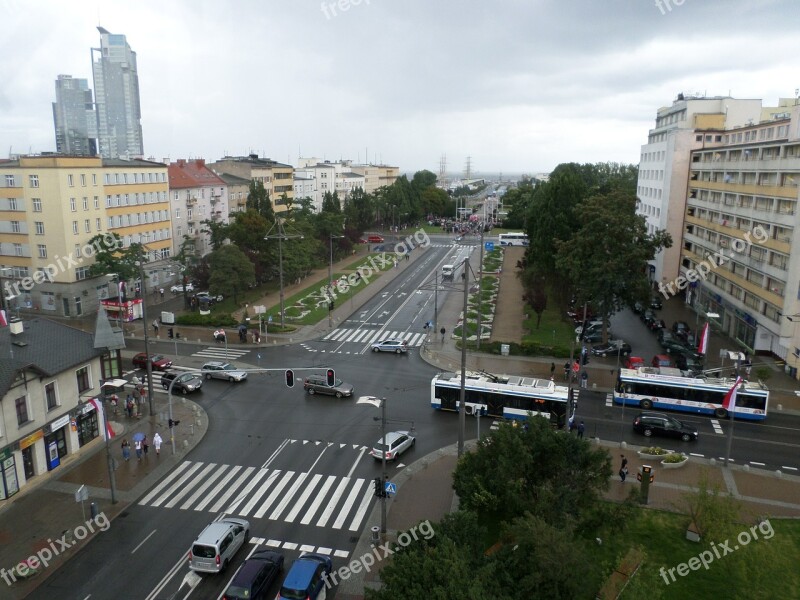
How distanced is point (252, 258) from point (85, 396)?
37790 mm

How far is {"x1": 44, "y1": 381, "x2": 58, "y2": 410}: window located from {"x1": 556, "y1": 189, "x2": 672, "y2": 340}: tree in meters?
35.8

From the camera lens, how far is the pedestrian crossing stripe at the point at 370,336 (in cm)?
5066

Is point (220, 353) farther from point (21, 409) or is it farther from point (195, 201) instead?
point (195, 201)

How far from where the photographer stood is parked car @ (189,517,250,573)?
67.3 ft

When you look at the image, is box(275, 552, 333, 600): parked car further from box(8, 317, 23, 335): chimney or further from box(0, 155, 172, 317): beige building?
box(0, 155, 172, 317): beige building

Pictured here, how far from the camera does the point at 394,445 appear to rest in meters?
29.3

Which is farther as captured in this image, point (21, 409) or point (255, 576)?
point (21, 409)

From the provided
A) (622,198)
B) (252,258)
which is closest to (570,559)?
(622,198)

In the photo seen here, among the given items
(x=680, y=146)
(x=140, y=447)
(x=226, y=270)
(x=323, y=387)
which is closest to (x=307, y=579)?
(x=140, y=447)

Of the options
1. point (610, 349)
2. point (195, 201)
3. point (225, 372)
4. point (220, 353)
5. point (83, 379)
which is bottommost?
→ point (220, 353)

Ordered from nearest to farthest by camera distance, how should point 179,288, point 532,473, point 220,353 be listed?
point 532,473, point 220,353, point 179,288

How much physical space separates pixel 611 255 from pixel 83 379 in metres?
36.6

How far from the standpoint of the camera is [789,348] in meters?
41.9

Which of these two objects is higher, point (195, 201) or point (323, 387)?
point (195, 201)
